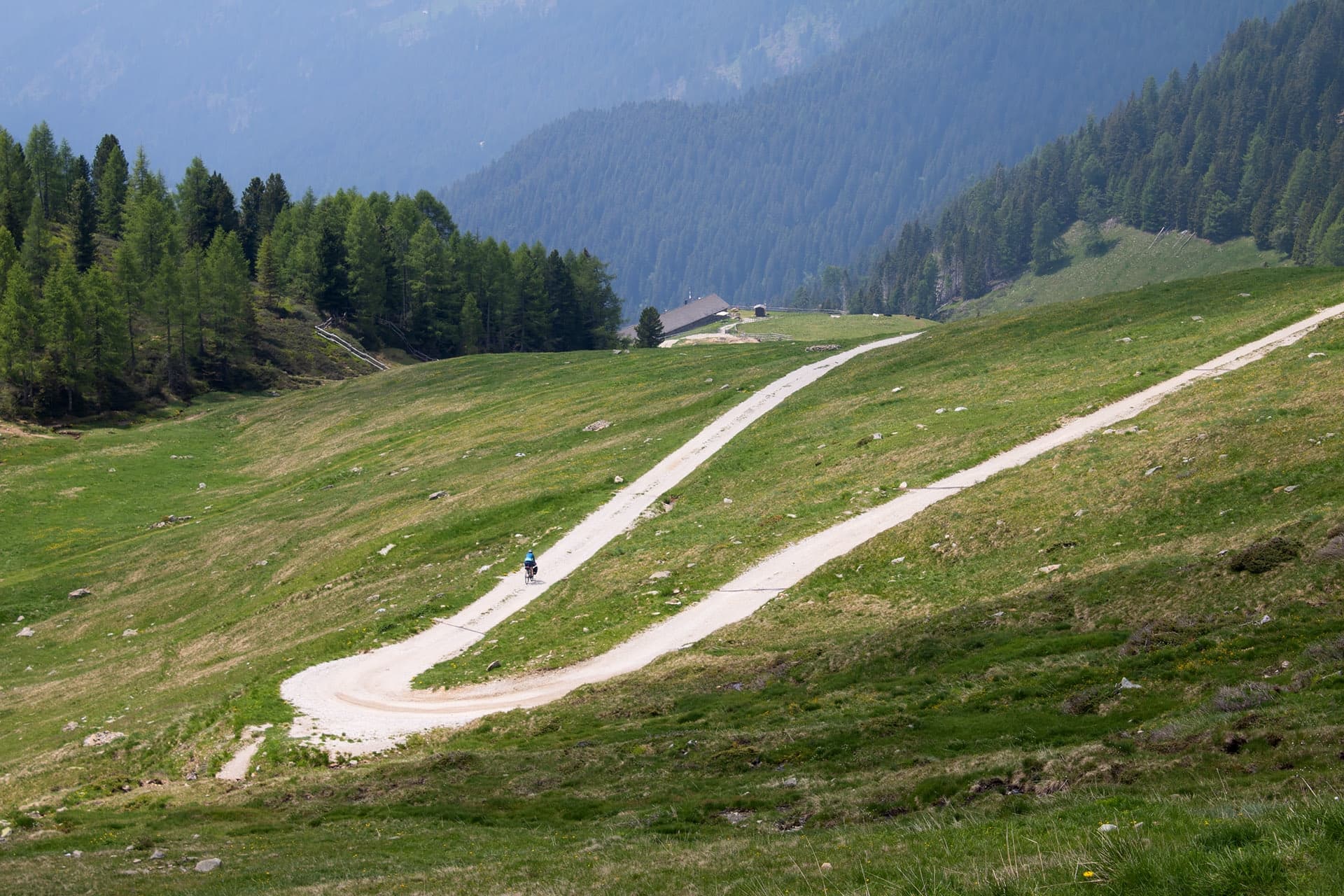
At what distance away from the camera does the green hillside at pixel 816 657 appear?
14.7m

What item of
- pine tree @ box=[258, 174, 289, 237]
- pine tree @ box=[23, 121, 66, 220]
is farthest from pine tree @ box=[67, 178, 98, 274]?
pine tree @ box=[258, 174, 289, 237]

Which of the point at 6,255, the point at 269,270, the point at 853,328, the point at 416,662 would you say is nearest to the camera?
the point at 416,662

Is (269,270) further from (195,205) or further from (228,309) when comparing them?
(228,309)

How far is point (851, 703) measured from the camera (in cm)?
2417

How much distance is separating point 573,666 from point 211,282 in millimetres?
101204

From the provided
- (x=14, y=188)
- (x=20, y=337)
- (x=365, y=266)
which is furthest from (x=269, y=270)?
(x=20, y=337)

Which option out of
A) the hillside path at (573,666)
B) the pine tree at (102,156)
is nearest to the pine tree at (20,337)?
the pine tree at (102,156)

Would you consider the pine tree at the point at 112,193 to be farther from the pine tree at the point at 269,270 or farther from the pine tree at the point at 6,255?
the pine tree at the point at 6,255

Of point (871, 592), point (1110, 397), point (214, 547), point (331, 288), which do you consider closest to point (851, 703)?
point (871, 592)

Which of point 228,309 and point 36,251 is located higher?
point 36,251

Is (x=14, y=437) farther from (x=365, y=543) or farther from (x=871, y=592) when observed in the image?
(x=871, y=592)

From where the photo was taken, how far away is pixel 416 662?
3538cm

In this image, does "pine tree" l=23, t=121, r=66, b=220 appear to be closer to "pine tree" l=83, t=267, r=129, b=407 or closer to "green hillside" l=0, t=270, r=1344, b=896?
"pine tree" l=83, t=267, r=129, b=407

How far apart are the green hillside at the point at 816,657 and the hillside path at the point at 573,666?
1.04m
